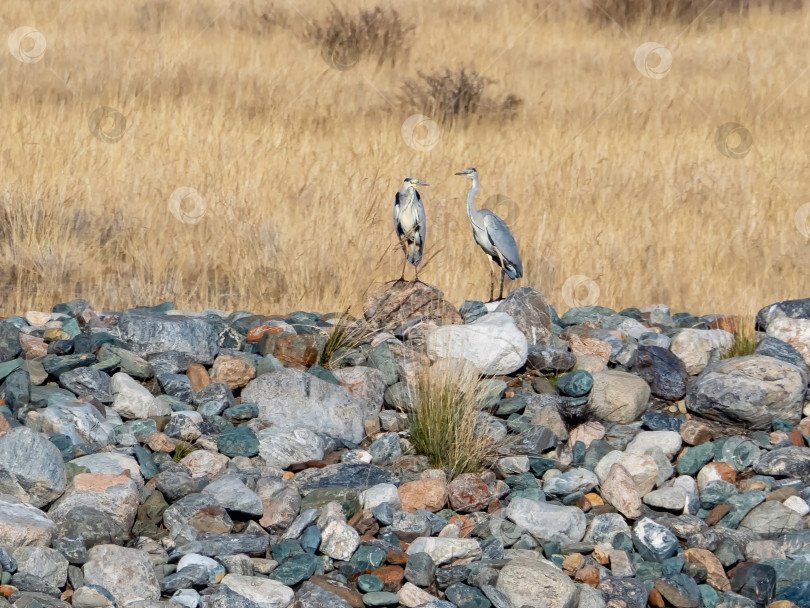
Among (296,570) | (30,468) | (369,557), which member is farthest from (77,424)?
(369,557)

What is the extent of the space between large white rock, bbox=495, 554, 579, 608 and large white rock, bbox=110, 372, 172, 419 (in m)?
1.85

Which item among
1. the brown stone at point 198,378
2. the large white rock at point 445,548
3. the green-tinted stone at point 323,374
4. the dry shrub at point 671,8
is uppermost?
the dry shrub at point 671,8

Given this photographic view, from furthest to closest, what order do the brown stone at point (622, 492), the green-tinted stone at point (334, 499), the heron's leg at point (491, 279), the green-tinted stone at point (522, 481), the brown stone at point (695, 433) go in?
the heron's leg at point (491, 279) → the brown stone at point (695, 433) → the green-tinted stone at point (522, 481) → the brown stone at point (622, 492) → the green-tinted stone at point (334, 499)

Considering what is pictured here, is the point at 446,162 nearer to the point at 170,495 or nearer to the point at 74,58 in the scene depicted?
the point at 74,58

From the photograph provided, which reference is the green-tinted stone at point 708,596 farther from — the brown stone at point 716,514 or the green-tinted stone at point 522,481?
the green-tinted stone at point 522,481

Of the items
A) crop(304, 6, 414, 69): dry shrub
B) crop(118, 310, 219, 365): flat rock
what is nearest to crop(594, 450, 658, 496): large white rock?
crop(118, 310, 219, 365): flat rock

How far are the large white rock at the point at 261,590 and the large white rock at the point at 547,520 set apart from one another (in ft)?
3.43

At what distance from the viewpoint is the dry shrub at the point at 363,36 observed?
1438cm

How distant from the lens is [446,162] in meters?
9.92

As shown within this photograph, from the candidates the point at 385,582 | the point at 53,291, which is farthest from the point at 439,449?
the point at 53,291

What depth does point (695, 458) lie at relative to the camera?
16.4ft

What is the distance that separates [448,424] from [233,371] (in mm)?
1167

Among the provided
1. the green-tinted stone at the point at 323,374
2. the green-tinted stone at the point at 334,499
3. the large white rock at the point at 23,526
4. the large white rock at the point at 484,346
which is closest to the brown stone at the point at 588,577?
the green-tinted stone at the point at 334,499

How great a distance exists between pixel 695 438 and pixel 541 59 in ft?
33.4
